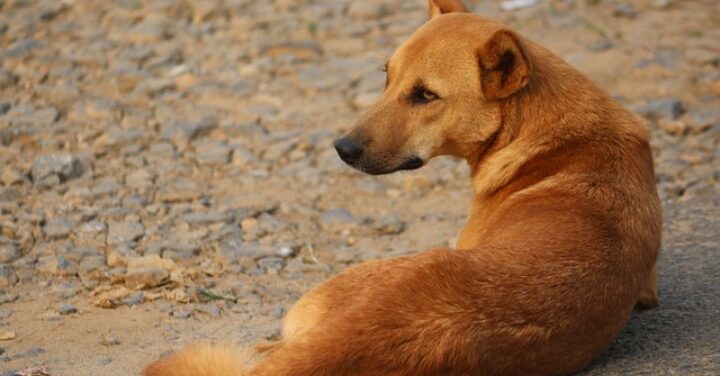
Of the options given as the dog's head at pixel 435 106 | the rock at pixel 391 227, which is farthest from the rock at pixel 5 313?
the rock at pixel 391 227

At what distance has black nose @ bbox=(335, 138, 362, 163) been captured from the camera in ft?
16.7

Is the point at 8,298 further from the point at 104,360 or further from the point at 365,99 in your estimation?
the point at 365,99

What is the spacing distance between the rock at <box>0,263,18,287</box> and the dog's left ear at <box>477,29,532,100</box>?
9.72 feet

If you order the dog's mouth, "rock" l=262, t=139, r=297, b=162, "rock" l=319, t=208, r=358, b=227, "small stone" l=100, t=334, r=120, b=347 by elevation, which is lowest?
"rock" l=319, t=208, r=358, b=227

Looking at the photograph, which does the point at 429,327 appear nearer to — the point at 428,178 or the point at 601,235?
the point at 601,235

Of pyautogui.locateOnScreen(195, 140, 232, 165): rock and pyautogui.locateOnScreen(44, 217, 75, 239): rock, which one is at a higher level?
pyautogui.locateOnScreen(44, 217, 75, 239): rock

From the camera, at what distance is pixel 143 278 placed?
19.1 ft

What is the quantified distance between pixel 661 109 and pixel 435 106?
3.84 m

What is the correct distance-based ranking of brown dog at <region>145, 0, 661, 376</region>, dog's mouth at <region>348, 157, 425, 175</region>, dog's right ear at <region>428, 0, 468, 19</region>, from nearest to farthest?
brown dog at <region>145, 0, 661, 376</region> → dog's mouth at <region>348, 157, 425, 175</region> → dog's right ear at <region>428, 0, 468, 19</region>

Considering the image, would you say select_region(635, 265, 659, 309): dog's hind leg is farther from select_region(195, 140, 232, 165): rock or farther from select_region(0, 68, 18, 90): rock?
select_region(0, 68, 18, 90): rock

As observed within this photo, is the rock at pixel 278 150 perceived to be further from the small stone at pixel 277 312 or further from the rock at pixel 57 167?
the small stone at pixel 277 312

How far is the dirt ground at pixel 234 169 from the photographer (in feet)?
17.6

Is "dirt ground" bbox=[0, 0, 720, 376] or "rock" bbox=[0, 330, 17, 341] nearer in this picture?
"rock" bbox=[0, 330, 17, 341]

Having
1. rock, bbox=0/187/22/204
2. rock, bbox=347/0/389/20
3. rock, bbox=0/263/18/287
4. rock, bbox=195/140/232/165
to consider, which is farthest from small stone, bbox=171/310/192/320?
rock, bbox=347/0/389/20
